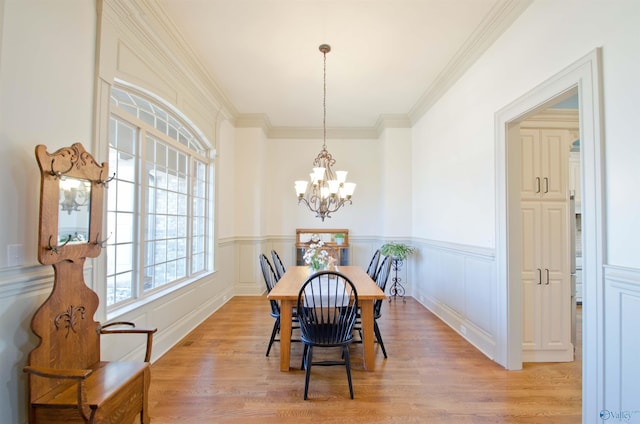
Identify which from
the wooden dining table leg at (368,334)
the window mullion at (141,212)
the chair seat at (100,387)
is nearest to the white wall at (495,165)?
the wooden dining table leg at (368,334)

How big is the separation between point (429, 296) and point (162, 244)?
3924 mm

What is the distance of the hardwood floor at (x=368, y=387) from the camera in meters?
2.10

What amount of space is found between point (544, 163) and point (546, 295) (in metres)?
1.33

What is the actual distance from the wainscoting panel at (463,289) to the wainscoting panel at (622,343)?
116 centimetres

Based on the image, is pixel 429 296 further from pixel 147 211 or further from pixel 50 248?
pixel 50 248

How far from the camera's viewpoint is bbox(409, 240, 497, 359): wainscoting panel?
3.00 metres

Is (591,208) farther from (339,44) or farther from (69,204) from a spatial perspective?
(69,204)

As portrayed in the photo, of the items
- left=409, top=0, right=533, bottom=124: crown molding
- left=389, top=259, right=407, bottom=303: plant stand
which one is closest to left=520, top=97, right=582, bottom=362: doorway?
left=409, top=0, right=533, bottom=124: crown molding

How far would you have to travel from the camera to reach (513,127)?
9.04 feet

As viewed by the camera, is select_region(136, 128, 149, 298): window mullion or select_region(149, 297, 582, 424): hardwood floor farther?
select_region(136, 128, 149, 298): window mullion

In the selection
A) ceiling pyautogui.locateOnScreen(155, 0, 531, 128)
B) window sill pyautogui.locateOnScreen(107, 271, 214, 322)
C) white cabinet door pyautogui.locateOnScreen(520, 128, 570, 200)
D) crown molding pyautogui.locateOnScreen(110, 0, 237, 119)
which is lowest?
window sill pyautogui.locateOnScreen(107, 271, 214, 322)

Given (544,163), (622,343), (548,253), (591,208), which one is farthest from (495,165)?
(622,343)

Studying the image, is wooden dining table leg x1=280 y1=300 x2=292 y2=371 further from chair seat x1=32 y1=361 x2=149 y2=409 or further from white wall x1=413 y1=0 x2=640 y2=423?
white wall x1=413 y1=0 x2=640 y2=423

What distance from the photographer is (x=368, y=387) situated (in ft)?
7.97
